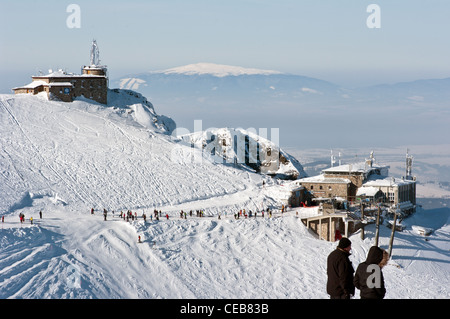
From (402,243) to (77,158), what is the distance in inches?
1320

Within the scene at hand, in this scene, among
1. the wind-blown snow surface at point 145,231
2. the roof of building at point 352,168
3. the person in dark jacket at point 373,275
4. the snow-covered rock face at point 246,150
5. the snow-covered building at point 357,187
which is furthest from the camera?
the snow-covered rock face at point 246,150

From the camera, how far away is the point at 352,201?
61125mm

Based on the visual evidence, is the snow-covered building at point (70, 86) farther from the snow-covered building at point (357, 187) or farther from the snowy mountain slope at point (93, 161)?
the snow-covered building at point (357, 187)

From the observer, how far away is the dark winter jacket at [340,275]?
38.7ft

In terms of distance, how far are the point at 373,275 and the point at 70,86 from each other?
74427mm

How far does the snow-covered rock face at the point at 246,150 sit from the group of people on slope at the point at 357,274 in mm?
62366

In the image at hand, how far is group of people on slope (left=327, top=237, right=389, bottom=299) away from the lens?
1153 centimetres

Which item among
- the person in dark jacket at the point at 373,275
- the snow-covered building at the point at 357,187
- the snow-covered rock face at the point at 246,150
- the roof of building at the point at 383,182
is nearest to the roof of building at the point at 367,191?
the snow-covered building at the point at 357,187

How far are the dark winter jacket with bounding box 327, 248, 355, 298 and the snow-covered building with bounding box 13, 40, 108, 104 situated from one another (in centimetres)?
7357

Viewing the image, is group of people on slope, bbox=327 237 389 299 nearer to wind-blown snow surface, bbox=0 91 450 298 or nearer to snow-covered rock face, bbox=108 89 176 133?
wind-blown snow surface, bbox=0 91 450 298

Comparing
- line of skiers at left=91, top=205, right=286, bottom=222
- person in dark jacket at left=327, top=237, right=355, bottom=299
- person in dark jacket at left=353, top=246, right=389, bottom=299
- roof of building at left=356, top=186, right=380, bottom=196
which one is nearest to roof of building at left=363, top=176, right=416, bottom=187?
roof of building at left=356, top=186, right=380, bottom=196

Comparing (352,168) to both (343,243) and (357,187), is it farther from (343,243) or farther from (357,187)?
(343,243)
